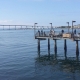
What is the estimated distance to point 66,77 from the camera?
107 ft

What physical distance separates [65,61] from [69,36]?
19.5 ft

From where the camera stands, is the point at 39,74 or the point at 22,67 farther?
the point at 22,67

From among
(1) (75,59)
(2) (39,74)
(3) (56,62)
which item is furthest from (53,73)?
(1) (75,59)

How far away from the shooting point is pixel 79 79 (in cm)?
3144

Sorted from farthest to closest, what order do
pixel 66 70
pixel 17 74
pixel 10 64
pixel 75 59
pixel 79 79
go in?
1. pixel 75 59
2. pixel 10 64
3. pixel 66 70
4. pixel 17 74
5. pixel 79 79

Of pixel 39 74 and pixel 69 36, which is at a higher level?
pixel 69 36

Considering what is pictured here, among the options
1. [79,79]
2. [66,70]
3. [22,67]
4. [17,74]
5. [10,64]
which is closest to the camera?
[79,79]

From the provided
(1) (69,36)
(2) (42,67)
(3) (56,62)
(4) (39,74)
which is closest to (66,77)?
(4) (39,74)

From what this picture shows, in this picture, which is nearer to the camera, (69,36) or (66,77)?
(66,77)

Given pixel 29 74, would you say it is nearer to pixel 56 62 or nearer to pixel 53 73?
pixel 53 73

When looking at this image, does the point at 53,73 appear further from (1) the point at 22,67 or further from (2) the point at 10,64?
(2) the point at 10,64

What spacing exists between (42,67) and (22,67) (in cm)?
351

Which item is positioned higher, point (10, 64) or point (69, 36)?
point (69, 36)

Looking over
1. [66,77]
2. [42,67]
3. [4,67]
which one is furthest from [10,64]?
[66,77]
